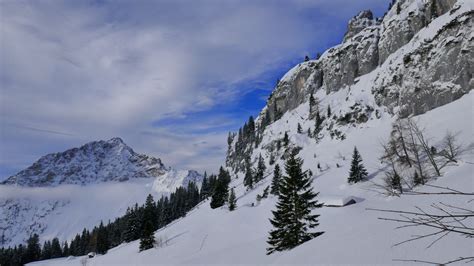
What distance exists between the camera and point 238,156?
170m

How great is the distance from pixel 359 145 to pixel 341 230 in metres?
62.2

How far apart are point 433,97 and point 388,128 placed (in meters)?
10.8

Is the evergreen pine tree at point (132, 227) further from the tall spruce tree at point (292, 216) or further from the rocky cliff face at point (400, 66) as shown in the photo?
the rocky cliff face at point (400, 66)

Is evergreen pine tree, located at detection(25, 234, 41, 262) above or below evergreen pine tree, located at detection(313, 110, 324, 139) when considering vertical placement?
below

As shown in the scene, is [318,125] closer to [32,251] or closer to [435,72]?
[435,72]

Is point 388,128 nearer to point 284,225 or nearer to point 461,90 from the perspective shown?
point 461,90

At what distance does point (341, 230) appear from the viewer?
16.2 m

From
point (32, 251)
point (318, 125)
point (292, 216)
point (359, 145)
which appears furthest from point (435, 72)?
point (32, 251)

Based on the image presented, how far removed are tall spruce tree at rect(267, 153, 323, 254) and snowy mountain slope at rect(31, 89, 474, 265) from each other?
1637 mm

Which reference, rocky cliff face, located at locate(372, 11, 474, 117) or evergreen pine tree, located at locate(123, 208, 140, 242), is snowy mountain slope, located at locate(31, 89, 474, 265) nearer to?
rocky cliff face, located at locate(372, 11, 474, 117)

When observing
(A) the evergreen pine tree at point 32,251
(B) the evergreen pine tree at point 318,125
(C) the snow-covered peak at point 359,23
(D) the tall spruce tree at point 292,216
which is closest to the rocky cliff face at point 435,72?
(B) the evergreen pine tree at point 318,125

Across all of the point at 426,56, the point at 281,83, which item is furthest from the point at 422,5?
the point at 281,83

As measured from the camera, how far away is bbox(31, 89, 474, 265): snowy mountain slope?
1006cm

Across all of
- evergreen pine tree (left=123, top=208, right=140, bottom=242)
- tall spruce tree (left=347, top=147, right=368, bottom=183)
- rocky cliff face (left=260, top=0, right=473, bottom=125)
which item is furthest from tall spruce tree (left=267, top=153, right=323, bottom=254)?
rocky cliff face (left=260, top=0, right=473, bottom=125)
